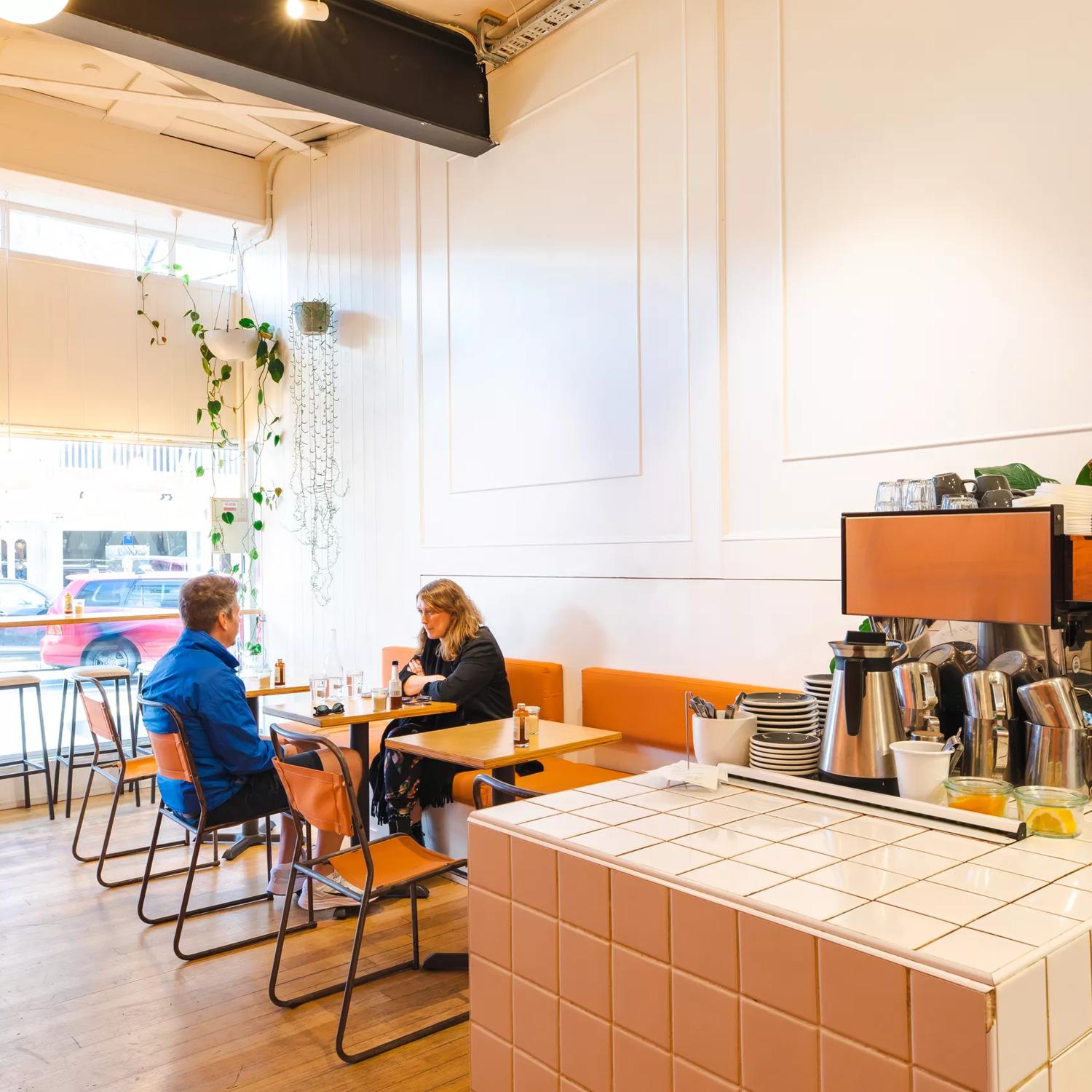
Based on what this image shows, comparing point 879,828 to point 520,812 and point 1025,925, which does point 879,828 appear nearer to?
point 1025,925

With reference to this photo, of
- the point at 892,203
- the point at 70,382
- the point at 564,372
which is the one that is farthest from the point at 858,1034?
the point at 70,382

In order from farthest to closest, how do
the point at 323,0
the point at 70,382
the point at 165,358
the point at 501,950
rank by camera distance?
the point at 165,358
the point at 70,382
the point at 323,0
the point at 501,950

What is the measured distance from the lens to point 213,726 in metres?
3.44

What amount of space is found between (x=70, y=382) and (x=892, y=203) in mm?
5196

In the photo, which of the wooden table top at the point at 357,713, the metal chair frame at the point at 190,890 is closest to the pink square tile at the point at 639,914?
the metal chair frame at the point at 190,890

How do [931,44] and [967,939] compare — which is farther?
[931,44]

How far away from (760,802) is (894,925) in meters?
0.58

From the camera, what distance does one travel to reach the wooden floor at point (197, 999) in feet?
8.52

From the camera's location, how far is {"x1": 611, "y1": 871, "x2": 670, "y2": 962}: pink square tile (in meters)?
1.21

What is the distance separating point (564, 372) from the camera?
445 centimetres

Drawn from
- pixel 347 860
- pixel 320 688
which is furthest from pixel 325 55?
pixel 347 860

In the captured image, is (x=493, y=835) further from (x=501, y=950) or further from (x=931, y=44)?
(x=931, y=44)

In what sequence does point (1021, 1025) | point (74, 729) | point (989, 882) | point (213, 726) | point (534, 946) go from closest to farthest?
point (1021, 1025), point (989, 882), point (534, 946), point (213, 726), point (74, 729)

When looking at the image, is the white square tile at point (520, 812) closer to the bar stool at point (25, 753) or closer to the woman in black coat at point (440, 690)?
the woman in black coat at point (440, 690)
